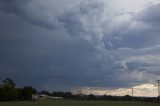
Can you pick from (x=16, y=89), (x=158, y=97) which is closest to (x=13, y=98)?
(x=16, y=89)

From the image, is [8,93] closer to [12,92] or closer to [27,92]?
[12,92]

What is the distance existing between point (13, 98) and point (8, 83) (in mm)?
12476

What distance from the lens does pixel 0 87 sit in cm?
17762

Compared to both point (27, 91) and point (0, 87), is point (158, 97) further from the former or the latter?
point (0, 87)

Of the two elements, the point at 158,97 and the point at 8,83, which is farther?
the point at 8,83

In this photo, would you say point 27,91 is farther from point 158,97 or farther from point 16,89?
point 158,97

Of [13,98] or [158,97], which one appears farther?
[13,98]

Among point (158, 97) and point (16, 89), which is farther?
point (16, 89)

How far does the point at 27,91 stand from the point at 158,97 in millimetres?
66126

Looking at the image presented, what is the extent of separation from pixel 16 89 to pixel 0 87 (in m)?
8.71

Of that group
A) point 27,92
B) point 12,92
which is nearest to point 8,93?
point 12,92

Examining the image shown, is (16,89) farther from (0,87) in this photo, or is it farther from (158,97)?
(158,97)

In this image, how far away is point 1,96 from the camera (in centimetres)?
17125

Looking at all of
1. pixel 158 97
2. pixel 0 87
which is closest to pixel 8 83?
pixel 0 87
